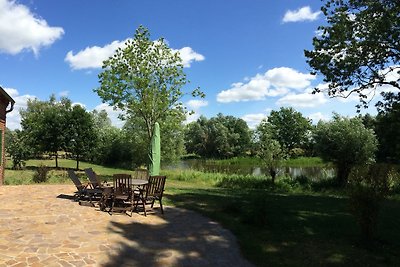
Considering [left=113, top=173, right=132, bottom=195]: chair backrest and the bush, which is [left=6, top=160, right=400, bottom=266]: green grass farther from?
the bush

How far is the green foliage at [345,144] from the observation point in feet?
60.8

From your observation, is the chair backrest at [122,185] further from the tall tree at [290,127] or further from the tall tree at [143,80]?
the tall tree at [290,127]

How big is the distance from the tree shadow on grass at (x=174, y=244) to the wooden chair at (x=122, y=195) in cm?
78

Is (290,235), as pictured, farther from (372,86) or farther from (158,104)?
(158,104)

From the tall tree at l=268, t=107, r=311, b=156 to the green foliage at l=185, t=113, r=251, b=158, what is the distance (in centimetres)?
763

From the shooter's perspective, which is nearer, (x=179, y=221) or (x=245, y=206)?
(x=179, y=221)

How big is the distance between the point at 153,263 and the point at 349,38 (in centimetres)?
1129

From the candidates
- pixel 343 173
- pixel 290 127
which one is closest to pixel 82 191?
pixel 343 173

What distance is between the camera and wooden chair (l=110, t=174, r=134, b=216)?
28.9ft

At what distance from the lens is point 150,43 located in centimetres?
2077

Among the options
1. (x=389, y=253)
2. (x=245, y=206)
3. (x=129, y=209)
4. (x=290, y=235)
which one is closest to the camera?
(x=389, y=253)

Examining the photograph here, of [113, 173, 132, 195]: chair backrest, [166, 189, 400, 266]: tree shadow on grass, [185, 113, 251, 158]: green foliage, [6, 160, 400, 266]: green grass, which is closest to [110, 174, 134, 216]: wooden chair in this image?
[113, 173, 132, 195]: chair backrest

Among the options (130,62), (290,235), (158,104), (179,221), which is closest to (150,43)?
(130,62)

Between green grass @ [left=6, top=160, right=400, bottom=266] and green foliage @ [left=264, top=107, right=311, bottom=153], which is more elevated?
green foliage @ [left=264, top=107, right=311, bottom=153]
